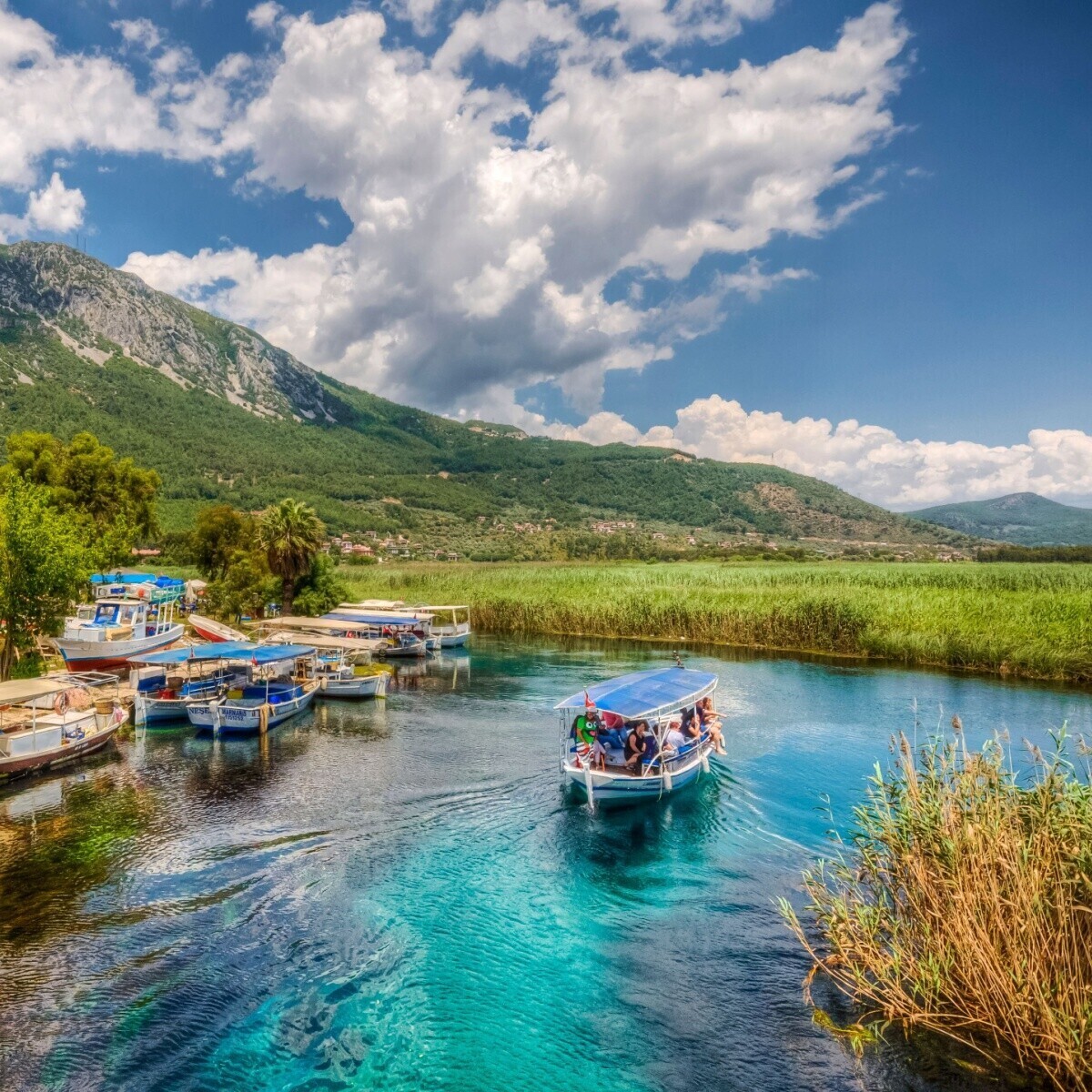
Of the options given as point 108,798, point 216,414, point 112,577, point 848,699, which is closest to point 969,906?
point 108,798

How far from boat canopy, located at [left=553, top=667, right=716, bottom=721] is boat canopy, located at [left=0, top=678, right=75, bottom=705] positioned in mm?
16122

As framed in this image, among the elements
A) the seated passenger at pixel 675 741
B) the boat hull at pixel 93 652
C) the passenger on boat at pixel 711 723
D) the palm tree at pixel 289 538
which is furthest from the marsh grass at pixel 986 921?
the palm tree at pixel 289 538

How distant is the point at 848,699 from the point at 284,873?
27076 millimetres

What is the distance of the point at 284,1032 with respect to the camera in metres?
11.2

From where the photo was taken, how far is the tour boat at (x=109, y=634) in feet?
117

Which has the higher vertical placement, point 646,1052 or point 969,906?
point 969,906

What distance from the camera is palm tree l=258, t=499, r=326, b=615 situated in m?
51.2

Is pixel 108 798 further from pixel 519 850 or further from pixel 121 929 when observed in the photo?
pixel 519 850

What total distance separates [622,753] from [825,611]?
29.7 m

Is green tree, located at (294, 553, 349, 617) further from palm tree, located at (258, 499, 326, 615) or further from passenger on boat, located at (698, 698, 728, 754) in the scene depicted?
passenger on boat, located at (698, 698, 728, 754)

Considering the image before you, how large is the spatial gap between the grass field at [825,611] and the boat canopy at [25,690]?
39.0 metres

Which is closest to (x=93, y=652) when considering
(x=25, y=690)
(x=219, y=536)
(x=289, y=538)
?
(x=25, y=690)

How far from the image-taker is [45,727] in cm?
2350

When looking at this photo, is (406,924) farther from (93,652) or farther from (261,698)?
(93,652)
